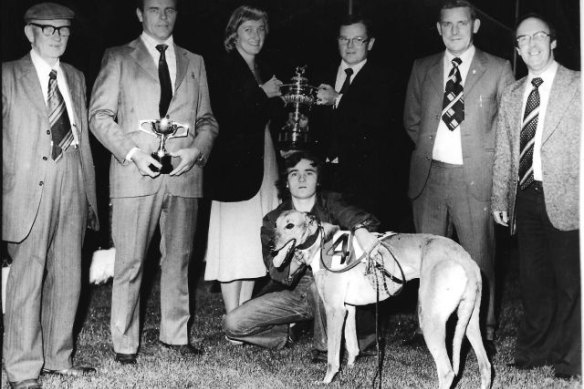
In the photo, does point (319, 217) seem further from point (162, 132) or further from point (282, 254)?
point (162, 132)

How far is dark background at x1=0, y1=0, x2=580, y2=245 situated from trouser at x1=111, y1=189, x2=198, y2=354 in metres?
1.21

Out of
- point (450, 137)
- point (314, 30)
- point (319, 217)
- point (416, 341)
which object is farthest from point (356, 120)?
point (416, 341)

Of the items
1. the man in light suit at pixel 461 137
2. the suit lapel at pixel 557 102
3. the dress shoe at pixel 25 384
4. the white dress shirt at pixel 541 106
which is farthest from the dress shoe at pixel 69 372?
the suit lapel at pixel 557 102

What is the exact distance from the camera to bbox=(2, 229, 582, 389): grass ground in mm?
4367

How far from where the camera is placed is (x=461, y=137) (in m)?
4.96

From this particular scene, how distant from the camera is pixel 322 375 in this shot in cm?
456

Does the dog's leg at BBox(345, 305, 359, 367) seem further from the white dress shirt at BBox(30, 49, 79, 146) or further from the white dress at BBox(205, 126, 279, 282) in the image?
the white dress shirt at BBox(30, 49, 79, 146)

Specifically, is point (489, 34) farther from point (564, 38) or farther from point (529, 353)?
point (529, 353)

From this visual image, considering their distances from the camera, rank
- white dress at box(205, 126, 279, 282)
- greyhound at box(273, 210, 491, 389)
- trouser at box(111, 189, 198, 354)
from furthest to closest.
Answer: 1. white dress at box(205, 126, 279, 282)
2. trouser at box(111, 189, 198, 354)
3. greyhound at box(273, 210, 491, 389)

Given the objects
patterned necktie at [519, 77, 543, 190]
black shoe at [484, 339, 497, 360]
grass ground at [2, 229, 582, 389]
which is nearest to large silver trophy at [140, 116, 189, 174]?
grass ground at [2, 229, 582, 389]

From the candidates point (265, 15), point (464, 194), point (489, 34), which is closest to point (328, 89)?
point (265, 15)

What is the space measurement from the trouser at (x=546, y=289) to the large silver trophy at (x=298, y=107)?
158 centimetres

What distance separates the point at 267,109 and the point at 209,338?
74.6 inches

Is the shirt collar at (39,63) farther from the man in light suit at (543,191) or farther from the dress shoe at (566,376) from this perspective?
the dress shoe at (566,376)
